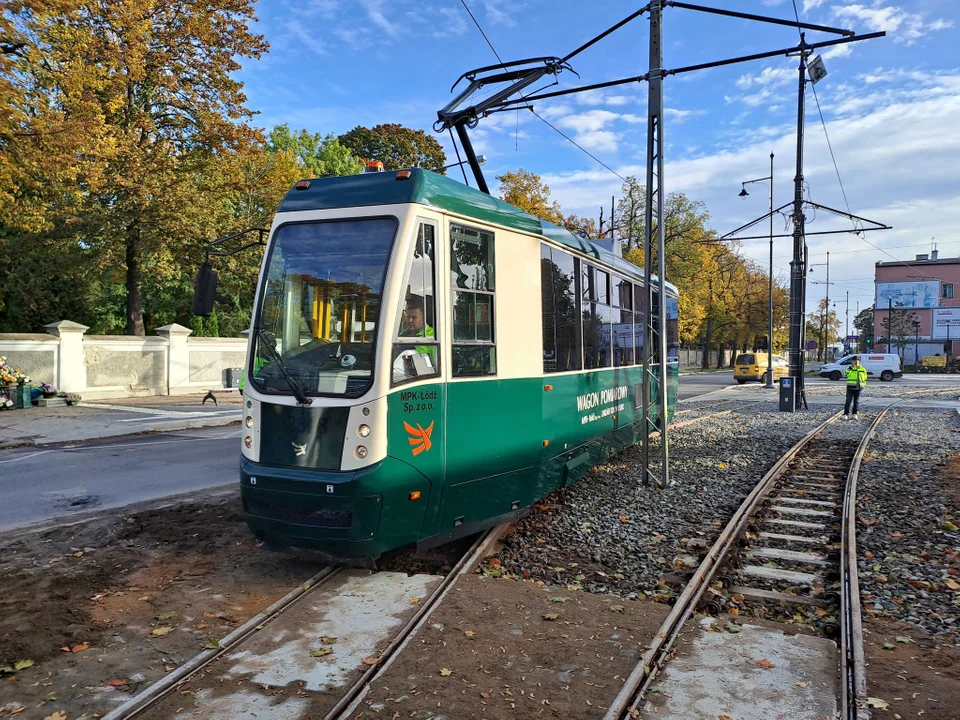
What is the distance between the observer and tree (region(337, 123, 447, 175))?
58.3m

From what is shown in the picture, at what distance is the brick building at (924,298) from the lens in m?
74.8

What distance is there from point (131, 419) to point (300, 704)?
16030mm

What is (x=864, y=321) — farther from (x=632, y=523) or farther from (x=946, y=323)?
(x=632, y=523)

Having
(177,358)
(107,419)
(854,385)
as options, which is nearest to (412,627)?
(107,419)

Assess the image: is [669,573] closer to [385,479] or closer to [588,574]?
[588,574]

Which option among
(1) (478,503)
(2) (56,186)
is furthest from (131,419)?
(1) (478,503)

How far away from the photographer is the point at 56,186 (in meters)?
20.2

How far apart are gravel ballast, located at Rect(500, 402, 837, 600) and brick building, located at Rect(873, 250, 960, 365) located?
237ft

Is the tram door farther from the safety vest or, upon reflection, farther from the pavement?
the safety vest

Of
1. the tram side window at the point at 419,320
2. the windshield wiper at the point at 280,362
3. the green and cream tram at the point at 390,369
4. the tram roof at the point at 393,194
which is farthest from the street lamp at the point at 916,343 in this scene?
the windshield wiper at the point at 280,362

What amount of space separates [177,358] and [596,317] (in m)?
20.2

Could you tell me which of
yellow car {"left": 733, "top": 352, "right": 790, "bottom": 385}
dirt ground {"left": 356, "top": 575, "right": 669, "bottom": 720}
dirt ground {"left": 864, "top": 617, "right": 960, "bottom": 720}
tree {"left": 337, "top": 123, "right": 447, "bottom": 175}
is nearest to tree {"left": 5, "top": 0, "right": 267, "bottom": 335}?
dirt ground {"left": 356, "top": 575, "right": 669, "bottom": 720}

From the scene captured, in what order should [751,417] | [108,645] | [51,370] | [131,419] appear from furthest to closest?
[51,370]
[751,417]
[131,419]
[108,645]

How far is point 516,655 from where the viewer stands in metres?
4.43
